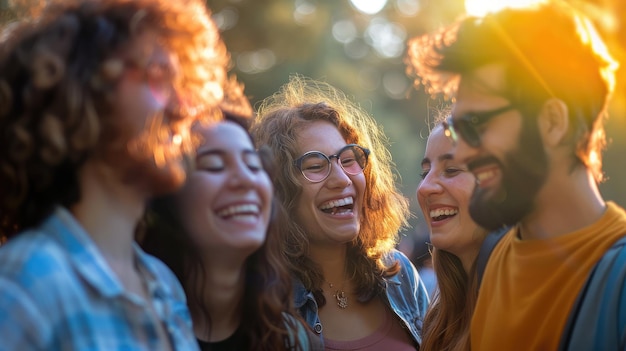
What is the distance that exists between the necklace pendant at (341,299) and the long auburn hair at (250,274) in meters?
0.81

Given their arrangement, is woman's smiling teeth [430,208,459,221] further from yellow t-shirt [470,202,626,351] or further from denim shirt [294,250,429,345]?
yellow t-shirt [470,202,626,351]

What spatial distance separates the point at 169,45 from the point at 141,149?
370 mm

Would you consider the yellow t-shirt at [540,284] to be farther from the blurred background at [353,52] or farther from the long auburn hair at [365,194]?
the blurred background at [353,52]

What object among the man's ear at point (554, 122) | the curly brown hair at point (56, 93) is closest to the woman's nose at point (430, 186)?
the man's ear at point (554, 122)

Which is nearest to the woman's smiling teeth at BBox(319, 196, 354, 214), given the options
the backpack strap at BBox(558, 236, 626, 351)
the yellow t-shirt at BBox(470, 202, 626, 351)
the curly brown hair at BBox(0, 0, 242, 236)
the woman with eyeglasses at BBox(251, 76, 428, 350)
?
the woman with eyeglasses at BBox(251, 76, 428, 350)

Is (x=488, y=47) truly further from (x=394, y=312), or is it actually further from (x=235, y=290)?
(x=394, y=312)

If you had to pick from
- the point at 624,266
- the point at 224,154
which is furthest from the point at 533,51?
the point at 224,154

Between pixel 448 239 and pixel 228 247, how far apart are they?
1426 millimetres

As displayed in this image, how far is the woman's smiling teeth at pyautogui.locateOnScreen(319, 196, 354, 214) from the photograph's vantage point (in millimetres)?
3936

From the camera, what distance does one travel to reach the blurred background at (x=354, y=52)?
15.0 meters

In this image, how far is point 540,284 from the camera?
106 inches

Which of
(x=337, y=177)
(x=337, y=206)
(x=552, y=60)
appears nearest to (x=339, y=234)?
(x=337, y=206)

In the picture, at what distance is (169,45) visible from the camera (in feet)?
7.80

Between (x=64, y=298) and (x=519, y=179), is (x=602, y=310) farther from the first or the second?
(x=64, y=298)
